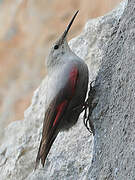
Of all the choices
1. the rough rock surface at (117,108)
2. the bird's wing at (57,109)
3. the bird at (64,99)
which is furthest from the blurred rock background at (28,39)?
the rough rock surface at (117,108)

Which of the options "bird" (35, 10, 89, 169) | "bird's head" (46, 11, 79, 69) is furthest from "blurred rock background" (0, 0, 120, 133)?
"bird" (35, 10, 89, 169)

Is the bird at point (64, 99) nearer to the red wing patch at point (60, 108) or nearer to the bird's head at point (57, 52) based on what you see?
the red wing patch at point (60, 108)

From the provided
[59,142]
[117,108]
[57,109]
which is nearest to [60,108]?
[57,109]

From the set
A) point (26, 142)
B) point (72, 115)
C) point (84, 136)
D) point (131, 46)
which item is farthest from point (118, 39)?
point (26, 142)

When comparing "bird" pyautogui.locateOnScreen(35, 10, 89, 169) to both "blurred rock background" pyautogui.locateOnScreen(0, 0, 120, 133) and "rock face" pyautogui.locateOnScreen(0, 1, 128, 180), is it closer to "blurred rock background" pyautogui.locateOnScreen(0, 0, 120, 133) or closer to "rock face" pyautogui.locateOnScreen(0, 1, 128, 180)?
"rock face" pyautogui.locateOnScreen(0, 1, 128, 180)

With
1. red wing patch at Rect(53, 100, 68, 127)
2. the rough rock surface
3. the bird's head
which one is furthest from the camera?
the bird's head

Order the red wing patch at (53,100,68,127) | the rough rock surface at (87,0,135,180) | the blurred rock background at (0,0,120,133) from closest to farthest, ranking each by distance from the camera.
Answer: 1. the rough rock surface at (87,0,135,180)
2. the red wing patch at (53,100,68,127)
3. the blurred rock background at (0,0,120,133)
